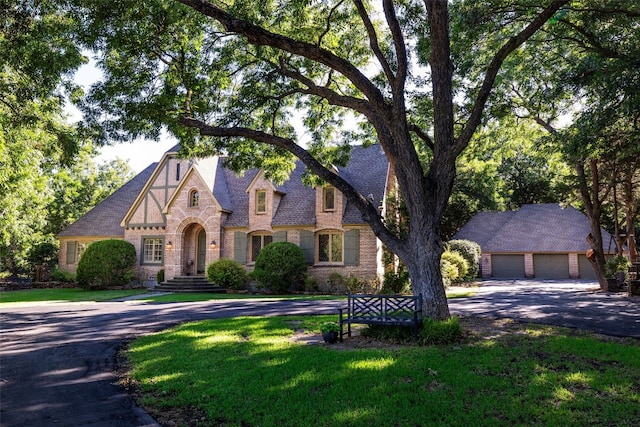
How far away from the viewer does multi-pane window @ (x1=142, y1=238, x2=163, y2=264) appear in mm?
27281

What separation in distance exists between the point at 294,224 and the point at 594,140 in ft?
49.9

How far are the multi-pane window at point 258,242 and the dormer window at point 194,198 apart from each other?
4.00 m

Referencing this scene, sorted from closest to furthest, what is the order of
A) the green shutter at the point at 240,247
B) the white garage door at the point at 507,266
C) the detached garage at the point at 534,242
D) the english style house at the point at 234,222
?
the english style house at the point at 234,222, the green shutter at the point at 240,247, the detached garage at the point at 534,242, the white garage door at the point at 507,266

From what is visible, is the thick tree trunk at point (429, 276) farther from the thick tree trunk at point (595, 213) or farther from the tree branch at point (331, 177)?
the thick tree trunk at point (595, 213)

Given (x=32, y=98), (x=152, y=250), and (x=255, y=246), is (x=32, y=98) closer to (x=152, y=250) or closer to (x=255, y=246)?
(x=255, y=246)

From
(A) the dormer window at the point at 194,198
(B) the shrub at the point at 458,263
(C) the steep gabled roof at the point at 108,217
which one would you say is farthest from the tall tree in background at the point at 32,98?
(B) the shrub at the point at 458,263

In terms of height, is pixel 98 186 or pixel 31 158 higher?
pixel 98 186

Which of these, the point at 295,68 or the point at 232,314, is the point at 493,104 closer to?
the point at 295,68

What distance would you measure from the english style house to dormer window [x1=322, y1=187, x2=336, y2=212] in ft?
0.18

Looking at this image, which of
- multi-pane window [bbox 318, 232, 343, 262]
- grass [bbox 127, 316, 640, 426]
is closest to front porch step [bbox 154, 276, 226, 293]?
multi-pane window [bbox 318, 232, 343, 262]

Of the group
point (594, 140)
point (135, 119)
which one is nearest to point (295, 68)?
point (135, 119)

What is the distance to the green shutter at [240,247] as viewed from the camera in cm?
2550

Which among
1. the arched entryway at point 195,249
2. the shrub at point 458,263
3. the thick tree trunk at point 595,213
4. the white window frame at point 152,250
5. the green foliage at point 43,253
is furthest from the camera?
the green foliage at point 43,253

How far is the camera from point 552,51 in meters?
15.9
